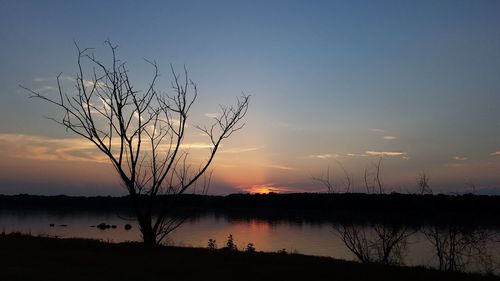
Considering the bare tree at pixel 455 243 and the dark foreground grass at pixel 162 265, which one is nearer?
the dark foreground grass at pixel 162 265

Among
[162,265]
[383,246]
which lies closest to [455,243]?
[383,246]

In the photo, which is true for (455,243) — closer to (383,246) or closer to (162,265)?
(383,246)

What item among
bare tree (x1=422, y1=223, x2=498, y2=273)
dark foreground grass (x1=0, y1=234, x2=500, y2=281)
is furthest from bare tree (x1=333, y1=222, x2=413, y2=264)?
dark foreground grass (x1=0, y1=234, x2=500, y2=281)

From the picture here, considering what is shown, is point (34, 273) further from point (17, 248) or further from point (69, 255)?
point (17, 248)

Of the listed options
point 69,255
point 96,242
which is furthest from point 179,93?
point 69,255

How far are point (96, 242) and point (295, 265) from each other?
17.4ft

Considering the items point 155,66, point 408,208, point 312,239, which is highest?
point 155,66

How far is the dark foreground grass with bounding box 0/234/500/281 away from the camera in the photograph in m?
9.69

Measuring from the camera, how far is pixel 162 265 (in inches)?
426

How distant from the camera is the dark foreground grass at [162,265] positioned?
31.8 feet

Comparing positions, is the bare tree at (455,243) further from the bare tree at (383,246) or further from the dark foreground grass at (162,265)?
the dark foreground grass at (162,265)

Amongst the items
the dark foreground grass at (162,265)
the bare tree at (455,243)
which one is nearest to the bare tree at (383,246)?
the bare tree at (455,243)

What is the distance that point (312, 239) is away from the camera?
44500 millimetres

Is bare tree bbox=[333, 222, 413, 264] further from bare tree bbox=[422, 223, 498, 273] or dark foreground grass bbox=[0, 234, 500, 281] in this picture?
dark foreground grass bbox=[0, 234, 500, 281]
